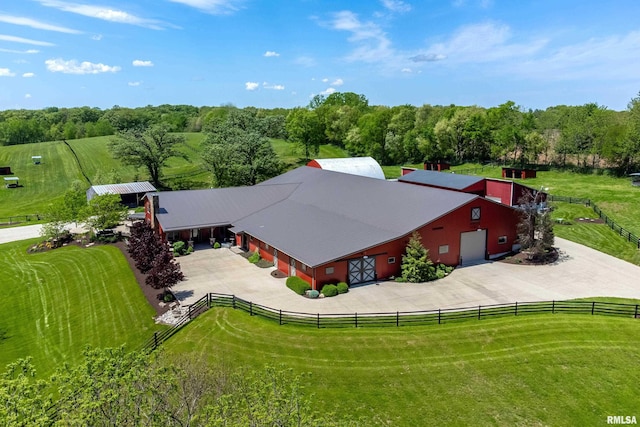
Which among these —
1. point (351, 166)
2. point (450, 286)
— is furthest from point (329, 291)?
point (351, 166)

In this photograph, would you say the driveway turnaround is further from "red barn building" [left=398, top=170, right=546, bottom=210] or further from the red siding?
the red siding

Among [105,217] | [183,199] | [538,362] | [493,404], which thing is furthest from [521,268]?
[105,217]

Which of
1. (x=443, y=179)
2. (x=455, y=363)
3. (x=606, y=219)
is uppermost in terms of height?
(x=443, y=179)

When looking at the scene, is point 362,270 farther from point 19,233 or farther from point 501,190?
point 19,233

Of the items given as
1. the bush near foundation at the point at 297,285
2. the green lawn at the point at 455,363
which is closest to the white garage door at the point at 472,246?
the green lawn at the point at 455,363

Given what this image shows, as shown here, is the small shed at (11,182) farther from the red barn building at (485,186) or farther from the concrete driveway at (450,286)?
the red barn building at (485,186)

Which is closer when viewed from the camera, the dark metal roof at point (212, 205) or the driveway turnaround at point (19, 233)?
the dark metal roof at point (212, 205)
